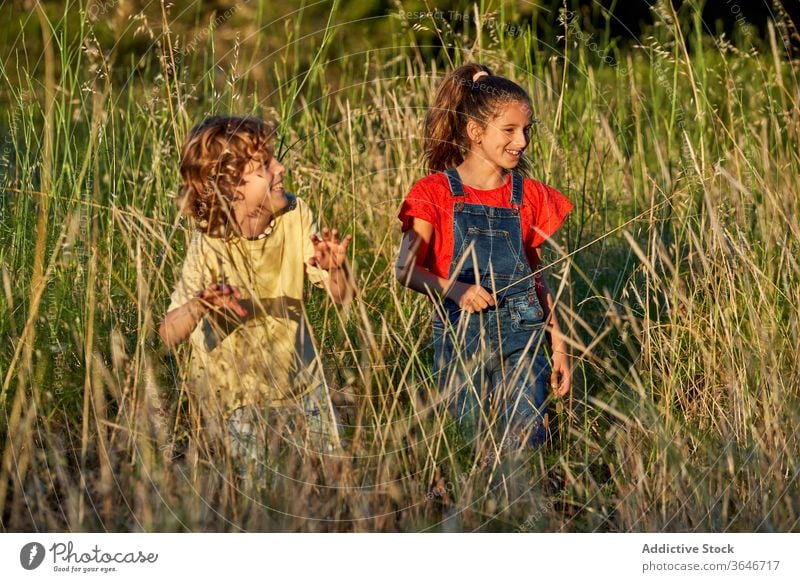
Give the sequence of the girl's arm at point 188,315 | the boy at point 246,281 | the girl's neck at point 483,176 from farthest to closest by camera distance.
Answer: the girl's neck at point 483,176
the boy at point 246,281
the girl's arm at point 188,315

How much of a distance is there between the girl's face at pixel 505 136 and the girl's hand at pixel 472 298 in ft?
1.20

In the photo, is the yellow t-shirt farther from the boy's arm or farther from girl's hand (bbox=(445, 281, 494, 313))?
girl's hand (bbox=(445, 281, 494, 313))

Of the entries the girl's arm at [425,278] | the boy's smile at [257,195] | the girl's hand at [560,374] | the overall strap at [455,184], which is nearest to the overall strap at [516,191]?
the overall strap at [455,184]

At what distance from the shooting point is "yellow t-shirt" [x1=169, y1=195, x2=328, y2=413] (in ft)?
8.18

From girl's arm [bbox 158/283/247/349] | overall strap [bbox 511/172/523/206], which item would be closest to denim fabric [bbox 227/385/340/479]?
girl's arm [bbox 158/283/247/349]

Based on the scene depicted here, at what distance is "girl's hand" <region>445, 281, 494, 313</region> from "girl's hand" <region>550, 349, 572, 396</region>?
0.32 metres

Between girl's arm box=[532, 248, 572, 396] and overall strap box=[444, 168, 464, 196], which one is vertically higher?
overall strap box=[444, 168, 464, 196]

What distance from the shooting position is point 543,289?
293 cm

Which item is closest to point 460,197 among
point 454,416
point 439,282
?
point 439,282

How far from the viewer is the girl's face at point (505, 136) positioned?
9.02 feet

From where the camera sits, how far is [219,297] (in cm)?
230

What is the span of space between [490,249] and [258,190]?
0.65m

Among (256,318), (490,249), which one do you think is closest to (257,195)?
(256,318)

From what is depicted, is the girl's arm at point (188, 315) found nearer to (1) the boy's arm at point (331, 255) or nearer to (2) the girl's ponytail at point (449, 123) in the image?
(1) the boy's arm at point (331, 255)
